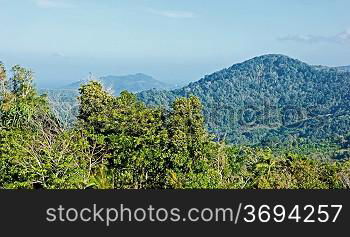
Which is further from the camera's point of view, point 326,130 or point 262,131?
point 262,131

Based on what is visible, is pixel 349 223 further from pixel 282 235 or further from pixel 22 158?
pixel 22 158

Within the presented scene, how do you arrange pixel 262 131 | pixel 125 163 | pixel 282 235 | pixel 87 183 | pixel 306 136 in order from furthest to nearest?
pixel 262 131 < pixel 306 136 < pixel 125 163 < pixel 87 183 < pixel 282 235

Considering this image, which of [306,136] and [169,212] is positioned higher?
[169,212]

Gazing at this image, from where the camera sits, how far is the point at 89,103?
25.6 meters

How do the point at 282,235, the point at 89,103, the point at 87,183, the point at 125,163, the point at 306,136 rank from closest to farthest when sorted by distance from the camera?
the point at 282,235
the point at 87,183
the point at 125,163
the point at 89,103
the point at 306,136

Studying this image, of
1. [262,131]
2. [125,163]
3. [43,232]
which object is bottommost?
[262,131]

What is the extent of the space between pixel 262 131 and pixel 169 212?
494 feet

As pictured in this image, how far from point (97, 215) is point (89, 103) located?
20.5 metres

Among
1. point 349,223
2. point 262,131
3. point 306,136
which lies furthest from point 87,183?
point 262,131

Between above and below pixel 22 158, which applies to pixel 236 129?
below

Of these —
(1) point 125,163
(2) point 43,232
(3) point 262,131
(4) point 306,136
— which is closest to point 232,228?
(2) point 43,232

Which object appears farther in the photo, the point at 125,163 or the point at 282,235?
the point at 125,163

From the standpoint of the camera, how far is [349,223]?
5.48 metres

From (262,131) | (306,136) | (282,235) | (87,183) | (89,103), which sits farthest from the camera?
(262,131)
